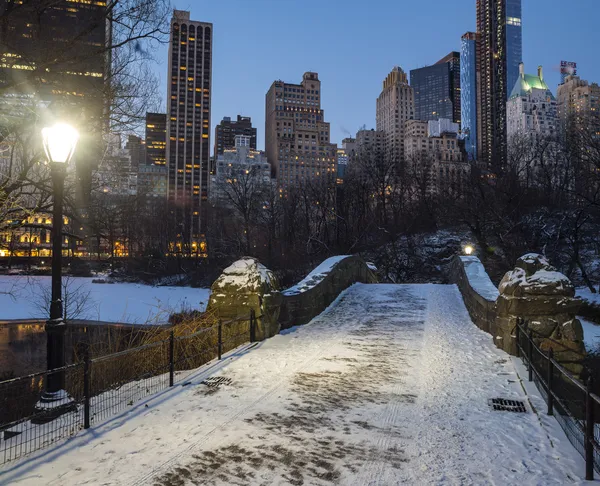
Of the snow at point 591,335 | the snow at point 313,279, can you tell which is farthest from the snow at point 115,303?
the snow at point 591,335

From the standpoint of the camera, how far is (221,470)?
4.24 m

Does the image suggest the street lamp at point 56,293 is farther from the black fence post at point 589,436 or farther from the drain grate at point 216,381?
the black fence post at point 589,436

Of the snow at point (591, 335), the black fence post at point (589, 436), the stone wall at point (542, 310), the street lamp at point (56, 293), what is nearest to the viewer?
the black fence post at point (589, 436)

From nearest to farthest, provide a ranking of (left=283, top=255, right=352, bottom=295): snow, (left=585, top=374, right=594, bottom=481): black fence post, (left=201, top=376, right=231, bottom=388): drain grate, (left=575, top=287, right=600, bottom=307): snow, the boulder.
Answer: (left=585, top=374, right=594, bottom=481): black fence post
(left=201, top=376, right=231, bottom=388): drain grate
the boulder
(left=283, top=255, right=352, bottom=295): snow
(left=575, top=287, right=600, bottom=307): snow

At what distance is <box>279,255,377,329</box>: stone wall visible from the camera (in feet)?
39.5

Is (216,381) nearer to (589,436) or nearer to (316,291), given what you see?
(589,436)

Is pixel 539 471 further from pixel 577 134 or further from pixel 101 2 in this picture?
pixel 577 134

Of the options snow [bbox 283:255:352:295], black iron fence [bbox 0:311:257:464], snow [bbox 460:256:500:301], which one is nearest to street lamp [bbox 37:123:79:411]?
Answer: black iron fence [bbox 0:311:257:464]

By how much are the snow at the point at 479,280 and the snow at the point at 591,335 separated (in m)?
6.87

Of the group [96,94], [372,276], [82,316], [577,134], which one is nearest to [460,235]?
[577,134]

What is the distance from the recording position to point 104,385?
334 inches

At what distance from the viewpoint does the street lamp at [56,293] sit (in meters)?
5.70

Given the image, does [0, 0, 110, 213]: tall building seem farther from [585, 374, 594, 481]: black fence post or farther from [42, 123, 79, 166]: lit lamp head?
[585, 374, 594, 481]: black fence post

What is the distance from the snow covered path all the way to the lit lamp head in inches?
140
